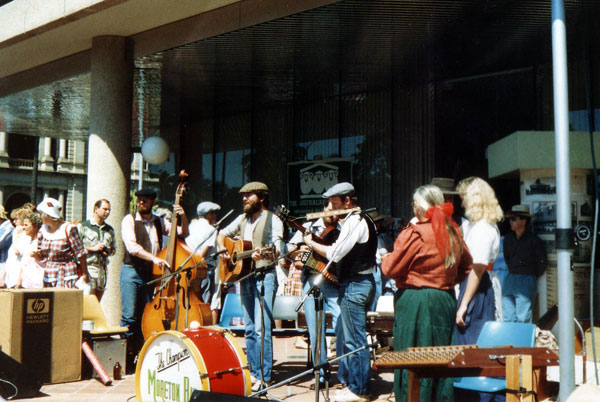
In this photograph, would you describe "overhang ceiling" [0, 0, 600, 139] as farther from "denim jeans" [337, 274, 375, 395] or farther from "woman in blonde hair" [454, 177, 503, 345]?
"denim jeans" [337, 274, 375, 395]

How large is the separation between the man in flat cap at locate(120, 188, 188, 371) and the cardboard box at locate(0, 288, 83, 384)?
0.61 meters

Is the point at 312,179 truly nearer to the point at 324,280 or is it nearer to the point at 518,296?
the point at 518,296

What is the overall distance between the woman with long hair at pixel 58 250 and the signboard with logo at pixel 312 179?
649 cm

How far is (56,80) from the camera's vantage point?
1103 centimetres

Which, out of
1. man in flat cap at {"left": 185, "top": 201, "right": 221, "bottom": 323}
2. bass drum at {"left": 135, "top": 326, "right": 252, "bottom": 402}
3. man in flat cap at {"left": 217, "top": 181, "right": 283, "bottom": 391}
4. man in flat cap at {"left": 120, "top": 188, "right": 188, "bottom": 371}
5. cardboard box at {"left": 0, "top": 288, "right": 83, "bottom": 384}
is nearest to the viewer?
bass drum at {"left": 135, "top": 326, "right": 252, "bottom": 402}

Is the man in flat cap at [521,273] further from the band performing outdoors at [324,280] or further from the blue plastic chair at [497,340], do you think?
the blue plastic chair at [497,340]

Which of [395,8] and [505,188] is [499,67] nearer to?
[505,188]

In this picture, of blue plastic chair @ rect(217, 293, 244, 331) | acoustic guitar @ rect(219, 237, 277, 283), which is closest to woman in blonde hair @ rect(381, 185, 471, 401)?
acoustic guitar @ rect(219, 237, 277, 283)

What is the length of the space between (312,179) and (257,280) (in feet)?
24.1

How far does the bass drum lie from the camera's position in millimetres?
5031

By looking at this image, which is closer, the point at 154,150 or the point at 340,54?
the point at 340,54

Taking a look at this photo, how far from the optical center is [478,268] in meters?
5.29

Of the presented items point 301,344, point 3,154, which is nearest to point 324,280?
point 301,344

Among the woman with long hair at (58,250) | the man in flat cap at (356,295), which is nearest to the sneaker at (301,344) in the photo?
the woman with long hair at (58,250)
